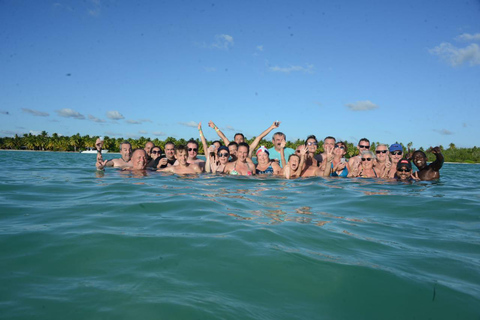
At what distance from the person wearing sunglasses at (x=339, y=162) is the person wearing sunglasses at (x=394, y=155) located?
4.06ft

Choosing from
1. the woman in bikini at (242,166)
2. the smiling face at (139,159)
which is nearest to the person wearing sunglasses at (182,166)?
the smiling face at (139,159)

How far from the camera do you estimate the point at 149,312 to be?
187 cm

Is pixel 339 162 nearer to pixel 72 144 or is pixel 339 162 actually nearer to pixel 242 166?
pixel 242 166

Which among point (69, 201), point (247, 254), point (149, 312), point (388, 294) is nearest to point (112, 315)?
point (149, 312)

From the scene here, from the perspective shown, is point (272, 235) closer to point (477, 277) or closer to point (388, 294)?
point (388, 294)

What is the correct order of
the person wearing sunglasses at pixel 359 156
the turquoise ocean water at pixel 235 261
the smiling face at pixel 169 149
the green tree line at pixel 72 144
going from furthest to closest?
the green tree line at pixel 72 144 → the smiling face at pixel 169 149 → the person wearing sunglasses at pixel 359 156 → the turquoise ocean water at pixel 235 261

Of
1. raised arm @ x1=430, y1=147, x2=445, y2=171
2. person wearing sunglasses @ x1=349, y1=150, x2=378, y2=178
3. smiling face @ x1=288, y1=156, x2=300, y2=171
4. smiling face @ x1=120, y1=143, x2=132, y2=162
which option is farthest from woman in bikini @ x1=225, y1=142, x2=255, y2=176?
raised arm @ x1=430, y1=147, x2=445, y2=171

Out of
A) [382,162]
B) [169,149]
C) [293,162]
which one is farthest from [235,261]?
[169,149]

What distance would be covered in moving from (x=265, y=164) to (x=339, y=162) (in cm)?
225

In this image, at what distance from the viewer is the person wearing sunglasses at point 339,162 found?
→ 9086 millimetres

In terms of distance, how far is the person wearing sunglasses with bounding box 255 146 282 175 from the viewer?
29.9ft

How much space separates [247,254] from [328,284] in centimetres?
78

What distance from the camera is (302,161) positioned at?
8.72 meters

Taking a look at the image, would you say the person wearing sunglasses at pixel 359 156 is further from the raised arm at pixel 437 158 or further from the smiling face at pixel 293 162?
the smiling face at pixel 293 162
